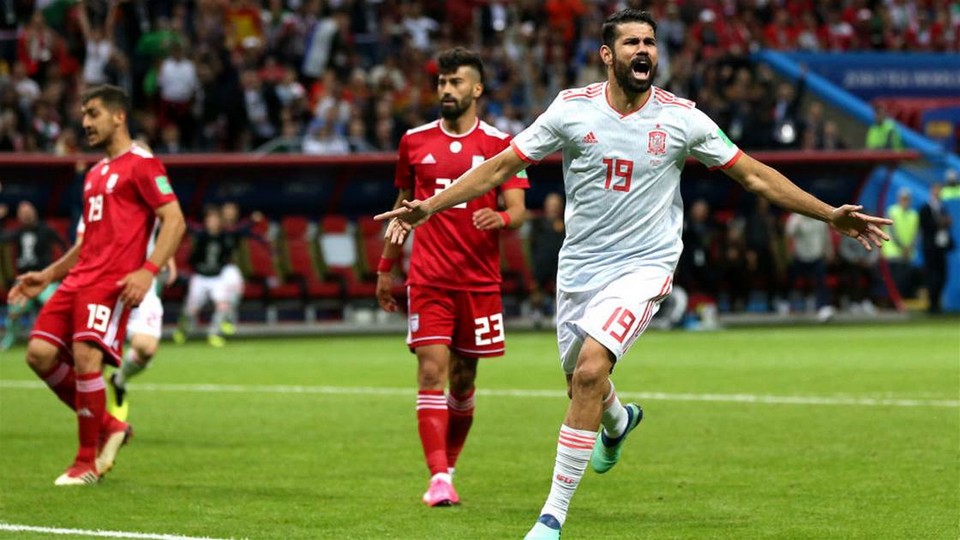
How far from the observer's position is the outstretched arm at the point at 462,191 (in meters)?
8.48

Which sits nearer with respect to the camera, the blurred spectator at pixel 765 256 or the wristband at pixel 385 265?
the wristband at pixel 385 265

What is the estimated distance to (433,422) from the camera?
10367 mm

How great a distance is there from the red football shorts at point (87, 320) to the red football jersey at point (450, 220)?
6.14 feet

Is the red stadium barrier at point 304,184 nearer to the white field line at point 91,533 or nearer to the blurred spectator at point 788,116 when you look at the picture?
the blurred spectator at point 788,116

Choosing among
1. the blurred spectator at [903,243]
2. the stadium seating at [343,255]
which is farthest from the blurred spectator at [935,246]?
the stadium seating at [343,255]

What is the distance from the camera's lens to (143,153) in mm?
11203

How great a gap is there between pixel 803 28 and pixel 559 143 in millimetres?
32464

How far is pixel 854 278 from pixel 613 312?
2471 centimetres

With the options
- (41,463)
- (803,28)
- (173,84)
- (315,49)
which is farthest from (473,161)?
(803,28)

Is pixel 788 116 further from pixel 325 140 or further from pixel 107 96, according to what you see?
pixel 107 96

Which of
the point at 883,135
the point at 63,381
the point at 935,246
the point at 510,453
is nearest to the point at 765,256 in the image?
the point at 935,246

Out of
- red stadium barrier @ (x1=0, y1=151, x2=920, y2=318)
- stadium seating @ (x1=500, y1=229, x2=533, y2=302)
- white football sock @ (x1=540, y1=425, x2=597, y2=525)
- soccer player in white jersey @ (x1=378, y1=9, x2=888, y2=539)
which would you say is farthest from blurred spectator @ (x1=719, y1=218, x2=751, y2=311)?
white football sock @ (x1=540, y1=425, x2=597, y2=525)

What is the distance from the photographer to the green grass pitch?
30.8 ft

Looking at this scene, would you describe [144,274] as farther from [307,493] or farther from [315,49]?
[315,49]
